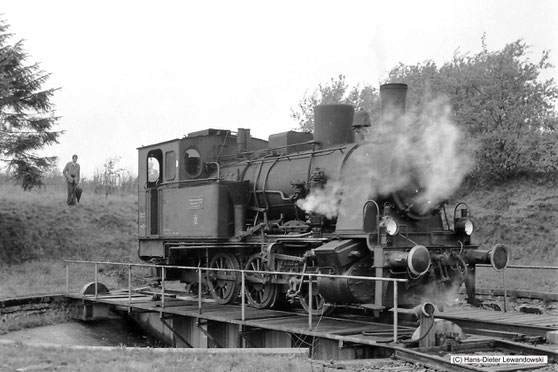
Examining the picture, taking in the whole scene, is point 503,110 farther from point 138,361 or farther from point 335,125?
point 138,361

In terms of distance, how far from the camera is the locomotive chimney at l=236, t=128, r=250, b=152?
569 inches

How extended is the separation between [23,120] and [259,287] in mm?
11731

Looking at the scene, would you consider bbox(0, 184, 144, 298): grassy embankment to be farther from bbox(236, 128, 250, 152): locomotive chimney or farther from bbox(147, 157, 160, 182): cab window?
bbox(236, 128, 250, 152): locomotive chimney

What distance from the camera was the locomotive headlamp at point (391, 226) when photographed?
9742 millimetres

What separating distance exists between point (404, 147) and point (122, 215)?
53.0 feet

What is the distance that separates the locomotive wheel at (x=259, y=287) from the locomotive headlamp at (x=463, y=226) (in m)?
3.42

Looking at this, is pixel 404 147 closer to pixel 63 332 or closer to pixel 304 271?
pixel 304 271

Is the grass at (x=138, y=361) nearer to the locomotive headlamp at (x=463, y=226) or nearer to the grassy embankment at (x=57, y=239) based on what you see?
the locomotive headlamp at (x=463, y=226)

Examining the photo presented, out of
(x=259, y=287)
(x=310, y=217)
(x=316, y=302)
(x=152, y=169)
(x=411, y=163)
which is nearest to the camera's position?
(x=411, y=163)

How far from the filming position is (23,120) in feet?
66.9

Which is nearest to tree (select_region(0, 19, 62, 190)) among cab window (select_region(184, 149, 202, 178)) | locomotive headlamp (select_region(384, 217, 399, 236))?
cab window (select_region(184, 149, 202, 178))

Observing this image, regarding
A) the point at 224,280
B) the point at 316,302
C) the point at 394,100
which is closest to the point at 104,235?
the point at 224,280

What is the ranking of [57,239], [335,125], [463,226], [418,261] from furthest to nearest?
[57,239]
[335,125]
[463,226]
[418,261]

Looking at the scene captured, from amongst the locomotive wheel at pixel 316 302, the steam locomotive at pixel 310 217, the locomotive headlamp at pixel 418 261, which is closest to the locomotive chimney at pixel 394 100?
the steam locomotive at pixel 310 217
